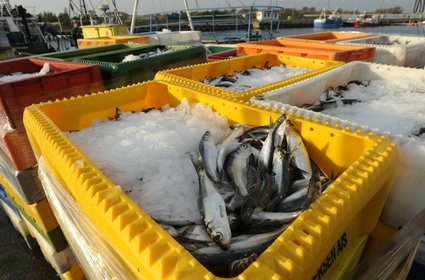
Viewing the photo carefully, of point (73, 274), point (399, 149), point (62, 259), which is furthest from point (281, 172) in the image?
point (62, 259)

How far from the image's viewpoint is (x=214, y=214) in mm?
1355

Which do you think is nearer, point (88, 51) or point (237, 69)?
point (237, 69)

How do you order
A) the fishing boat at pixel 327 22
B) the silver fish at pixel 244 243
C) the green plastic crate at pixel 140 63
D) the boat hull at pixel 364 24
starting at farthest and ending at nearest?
the boat hull at pixel 364 24
the fishing boat at pixel 327 22
the green plastic crate at pixel 140 63
the silver fish at pixel 244 243

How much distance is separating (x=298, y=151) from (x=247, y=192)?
481mm

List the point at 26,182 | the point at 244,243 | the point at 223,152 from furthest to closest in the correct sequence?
the point at 26,182 → the point at 223,152 → the point at 244,243

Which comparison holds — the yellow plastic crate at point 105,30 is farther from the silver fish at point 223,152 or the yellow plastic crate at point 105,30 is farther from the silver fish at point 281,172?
the silver fish at point 281,172

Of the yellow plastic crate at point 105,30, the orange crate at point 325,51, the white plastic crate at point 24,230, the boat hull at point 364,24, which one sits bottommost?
the white plastic crate at point 24,230

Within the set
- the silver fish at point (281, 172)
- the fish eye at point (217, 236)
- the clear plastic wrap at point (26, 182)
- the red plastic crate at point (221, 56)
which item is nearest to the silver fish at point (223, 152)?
the silver fish at point (281, 172)

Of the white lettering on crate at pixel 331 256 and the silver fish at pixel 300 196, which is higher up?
the silver fish at pixel 300 196

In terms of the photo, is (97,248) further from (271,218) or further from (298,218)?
(298,218)

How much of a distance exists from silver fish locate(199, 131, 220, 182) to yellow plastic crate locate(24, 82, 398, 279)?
439 millimetres

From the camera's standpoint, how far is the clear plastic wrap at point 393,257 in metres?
1.22

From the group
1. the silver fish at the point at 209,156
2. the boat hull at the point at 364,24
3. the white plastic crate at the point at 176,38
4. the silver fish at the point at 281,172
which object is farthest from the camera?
the boat hull at the point at 364,24

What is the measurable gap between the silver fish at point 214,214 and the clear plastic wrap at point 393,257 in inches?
24.7
